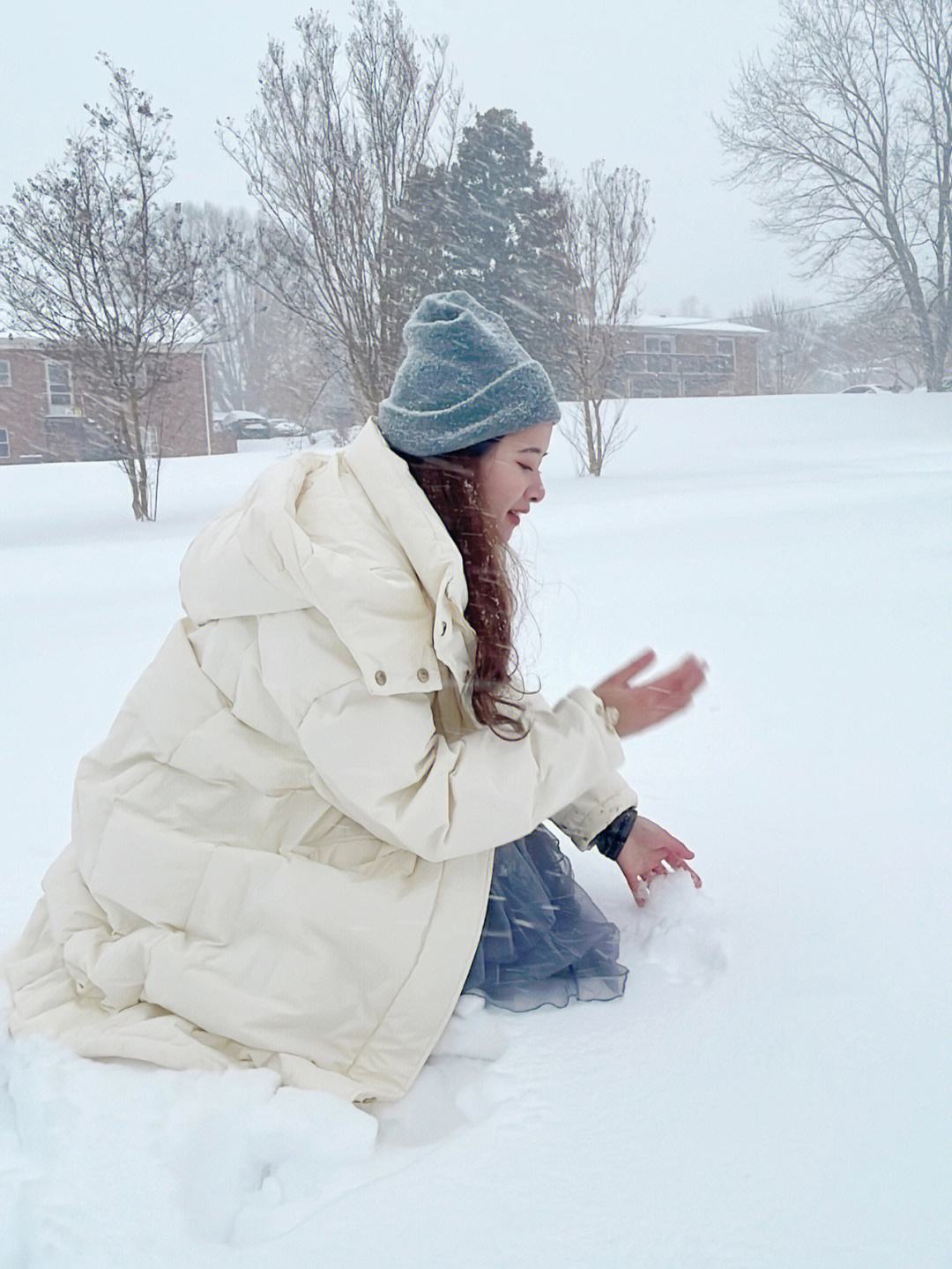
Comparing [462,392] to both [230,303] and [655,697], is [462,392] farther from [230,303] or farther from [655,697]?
[230,303]

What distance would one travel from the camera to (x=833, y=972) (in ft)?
5.37

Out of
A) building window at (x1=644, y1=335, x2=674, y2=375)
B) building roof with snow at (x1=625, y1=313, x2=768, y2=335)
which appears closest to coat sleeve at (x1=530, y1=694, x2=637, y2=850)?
building roof with snow at (x1=625, y1=313, x2=768, y2=335)

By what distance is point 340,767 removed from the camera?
136cm

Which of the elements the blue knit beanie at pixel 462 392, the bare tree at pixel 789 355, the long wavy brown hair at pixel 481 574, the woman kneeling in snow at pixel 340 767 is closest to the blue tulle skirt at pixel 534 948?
the woman kneeling in snow at pixel 340 767

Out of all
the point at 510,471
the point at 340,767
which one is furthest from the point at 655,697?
the point at 340,767

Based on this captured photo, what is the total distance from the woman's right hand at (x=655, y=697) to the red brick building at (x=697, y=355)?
30.2 m

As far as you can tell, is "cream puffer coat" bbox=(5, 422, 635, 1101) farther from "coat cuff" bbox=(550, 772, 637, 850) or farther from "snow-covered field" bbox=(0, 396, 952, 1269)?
"coat cuff" bbox=(550, 772, 637, 850)

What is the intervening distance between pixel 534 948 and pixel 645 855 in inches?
11.3

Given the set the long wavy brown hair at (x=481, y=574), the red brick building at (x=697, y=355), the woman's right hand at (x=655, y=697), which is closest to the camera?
the long wavy brown hair at (x=481, y=574)

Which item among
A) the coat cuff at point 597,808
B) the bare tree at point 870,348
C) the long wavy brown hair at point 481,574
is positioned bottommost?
the coat cuff at point 597,808

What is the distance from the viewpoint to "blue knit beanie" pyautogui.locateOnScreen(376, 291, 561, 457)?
1511mm

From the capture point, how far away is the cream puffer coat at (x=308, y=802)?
4.49 feet

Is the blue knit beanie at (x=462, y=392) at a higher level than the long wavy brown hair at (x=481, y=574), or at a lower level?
higher

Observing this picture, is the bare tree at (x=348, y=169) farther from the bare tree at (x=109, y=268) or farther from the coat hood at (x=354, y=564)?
the coat hood at (x=354, y=564)
